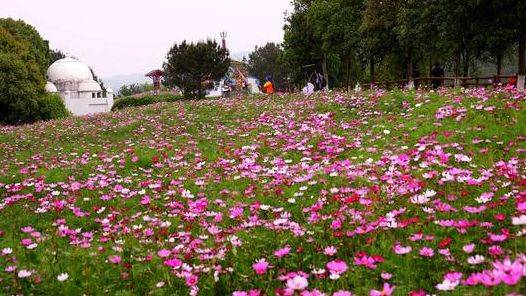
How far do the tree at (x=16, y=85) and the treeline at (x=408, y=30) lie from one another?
28.8m

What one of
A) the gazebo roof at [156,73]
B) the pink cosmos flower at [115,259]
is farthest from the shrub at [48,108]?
the pink cosmos flower at [115,259]

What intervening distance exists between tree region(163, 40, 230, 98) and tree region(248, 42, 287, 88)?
1804 inches

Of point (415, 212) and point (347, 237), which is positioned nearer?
point (347, 237)

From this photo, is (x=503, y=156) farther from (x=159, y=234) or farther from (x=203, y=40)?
(x=203, y=40)

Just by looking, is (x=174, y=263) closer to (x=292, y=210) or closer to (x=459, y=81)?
(x=292, y=210)

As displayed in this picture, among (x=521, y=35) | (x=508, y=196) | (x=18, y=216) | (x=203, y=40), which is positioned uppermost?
(x=203, y=40)

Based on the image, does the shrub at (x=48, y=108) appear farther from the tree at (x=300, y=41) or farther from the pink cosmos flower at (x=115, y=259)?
the pink cosmos flower at (x=115, y=259)

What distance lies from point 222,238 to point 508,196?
12.1 feet

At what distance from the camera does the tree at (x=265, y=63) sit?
359 ft

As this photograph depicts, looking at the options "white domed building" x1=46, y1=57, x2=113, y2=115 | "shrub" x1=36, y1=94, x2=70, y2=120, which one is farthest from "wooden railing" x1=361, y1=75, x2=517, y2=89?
"white domed building" x1=46, y1=57, x2=113, y2=115

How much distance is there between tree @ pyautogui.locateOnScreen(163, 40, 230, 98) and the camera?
6022 centimetres

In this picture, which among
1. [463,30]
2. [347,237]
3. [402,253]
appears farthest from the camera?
[463,30]

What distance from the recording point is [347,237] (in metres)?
6.05

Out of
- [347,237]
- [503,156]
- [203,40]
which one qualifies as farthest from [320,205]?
[203,40]
